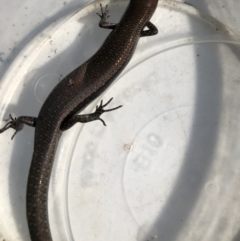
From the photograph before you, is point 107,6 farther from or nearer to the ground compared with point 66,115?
farther from the ground

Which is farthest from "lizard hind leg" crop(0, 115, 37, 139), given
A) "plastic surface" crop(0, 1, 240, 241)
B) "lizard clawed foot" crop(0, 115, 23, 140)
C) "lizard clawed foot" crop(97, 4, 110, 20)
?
"lizard clawed foot" crop(97, 4, 110, 20)

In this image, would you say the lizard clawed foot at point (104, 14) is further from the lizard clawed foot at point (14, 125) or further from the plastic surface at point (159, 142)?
the lizard clawed foot at point (14, 125)

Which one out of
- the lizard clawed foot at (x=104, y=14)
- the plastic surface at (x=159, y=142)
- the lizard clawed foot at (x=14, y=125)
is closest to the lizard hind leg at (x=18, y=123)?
the lizard clawed foot at (x=14, y=125)

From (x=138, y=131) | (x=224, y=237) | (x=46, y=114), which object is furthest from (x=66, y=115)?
(x=224, y=237)

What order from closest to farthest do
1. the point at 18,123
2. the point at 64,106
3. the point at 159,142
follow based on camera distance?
1. the point at 64,106
2. the point at 18,123
3. the point at 159,142

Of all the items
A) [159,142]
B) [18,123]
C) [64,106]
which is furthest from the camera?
[159,142]

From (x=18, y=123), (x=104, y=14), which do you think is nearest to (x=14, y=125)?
(x=18, y=123)

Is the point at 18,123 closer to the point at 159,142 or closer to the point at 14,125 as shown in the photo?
the point at 14,125

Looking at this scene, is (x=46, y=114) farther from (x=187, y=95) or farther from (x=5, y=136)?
(x=187, y=95)
